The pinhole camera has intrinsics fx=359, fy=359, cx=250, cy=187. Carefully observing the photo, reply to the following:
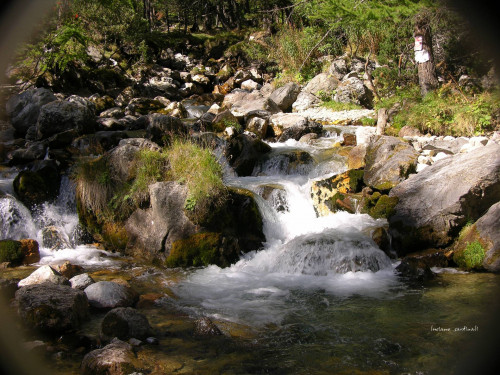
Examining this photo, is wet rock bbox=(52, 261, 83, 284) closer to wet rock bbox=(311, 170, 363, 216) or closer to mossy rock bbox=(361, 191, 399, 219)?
wet rock bbox=(311, 170, 363, 216)

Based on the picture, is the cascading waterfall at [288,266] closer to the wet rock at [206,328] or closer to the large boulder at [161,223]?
the wet rock at [206,328]

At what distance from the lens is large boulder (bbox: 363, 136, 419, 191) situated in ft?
27.1

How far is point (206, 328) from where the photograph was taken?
4.00 metres

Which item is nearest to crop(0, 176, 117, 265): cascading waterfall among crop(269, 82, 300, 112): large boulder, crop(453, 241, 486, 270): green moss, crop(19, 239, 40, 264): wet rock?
crop(19, 239, 40, 264): wet rock

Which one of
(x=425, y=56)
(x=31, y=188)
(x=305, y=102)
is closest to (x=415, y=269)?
(x=31, y=188)

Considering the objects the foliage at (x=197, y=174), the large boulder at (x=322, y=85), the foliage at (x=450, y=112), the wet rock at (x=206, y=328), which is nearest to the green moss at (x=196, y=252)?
the foliage at (x=197, y=174)

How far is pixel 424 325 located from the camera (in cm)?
407

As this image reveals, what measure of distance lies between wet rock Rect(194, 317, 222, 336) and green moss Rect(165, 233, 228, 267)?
245 centimetres

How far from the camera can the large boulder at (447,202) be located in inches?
251

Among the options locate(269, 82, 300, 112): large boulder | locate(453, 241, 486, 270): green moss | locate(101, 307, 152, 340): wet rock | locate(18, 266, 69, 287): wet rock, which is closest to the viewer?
locate(101, 307, 152, 340): wet rock

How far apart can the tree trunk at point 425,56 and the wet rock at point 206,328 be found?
34.2 ft

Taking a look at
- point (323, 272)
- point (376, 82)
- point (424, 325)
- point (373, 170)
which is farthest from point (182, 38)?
point (424, 325)

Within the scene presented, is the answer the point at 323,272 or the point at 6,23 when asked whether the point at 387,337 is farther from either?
the point at 6,23

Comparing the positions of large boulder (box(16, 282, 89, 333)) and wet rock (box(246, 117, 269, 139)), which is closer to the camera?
large boulder (box(16, 282, 89, 333))
